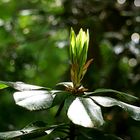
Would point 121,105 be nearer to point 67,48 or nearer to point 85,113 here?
point 85,113

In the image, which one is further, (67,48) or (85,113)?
(67,48)

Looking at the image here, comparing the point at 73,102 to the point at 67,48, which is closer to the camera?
the point at 73,102

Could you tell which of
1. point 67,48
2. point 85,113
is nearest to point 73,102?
point 85,113

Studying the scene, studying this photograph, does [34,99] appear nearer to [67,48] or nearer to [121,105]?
[121,105]

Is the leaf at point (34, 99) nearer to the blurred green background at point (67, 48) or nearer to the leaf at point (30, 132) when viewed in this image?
the leaf at point (30, 132)

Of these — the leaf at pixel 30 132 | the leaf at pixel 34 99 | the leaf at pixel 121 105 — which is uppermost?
the leaf at pixel 34 99

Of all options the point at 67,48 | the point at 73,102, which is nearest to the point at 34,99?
the point at 73,102

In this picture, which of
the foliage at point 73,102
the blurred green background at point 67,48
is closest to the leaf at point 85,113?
the foliage at point 73,102
